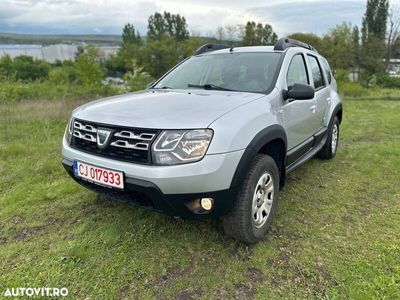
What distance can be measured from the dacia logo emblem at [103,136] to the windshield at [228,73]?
118 cm

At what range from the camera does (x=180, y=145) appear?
2.11m

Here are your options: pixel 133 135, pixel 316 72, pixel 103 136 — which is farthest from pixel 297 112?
pixel 103 136

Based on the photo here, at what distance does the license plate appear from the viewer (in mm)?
2256

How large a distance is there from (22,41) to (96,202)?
433 feet

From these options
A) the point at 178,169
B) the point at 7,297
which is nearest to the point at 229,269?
the point at 178,169

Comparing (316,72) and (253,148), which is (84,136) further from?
(316,72)

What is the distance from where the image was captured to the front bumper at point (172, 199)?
213 cm

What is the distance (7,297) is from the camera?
6.97 ft

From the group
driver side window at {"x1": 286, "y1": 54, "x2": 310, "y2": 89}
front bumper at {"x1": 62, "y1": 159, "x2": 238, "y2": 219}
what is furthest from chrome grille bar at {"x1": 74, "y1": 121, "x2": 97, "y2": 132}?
driver side window at {"x1": 286, "y1": 54, "x2": 310, "y2": 89}

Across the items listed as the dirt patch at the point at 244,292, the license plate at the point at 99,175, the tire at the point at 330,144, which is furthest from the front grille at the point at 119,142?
the tire at the point at 330,144

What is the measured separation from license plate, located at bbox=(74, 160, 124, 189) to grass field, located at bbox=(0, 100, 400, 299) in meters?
0.61

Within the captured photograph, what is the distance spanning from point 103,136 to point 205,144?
0.78 m

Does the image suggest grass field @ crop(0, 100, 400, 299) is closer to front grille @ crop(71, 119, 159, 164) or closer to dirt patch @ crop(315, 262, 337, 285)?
dirt patch @ crop(315, 262, 337, 285)

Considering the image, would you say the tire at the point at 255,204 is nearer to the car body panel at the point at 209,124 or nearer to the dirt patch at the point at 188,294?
the car body panel at the point at 209,124
